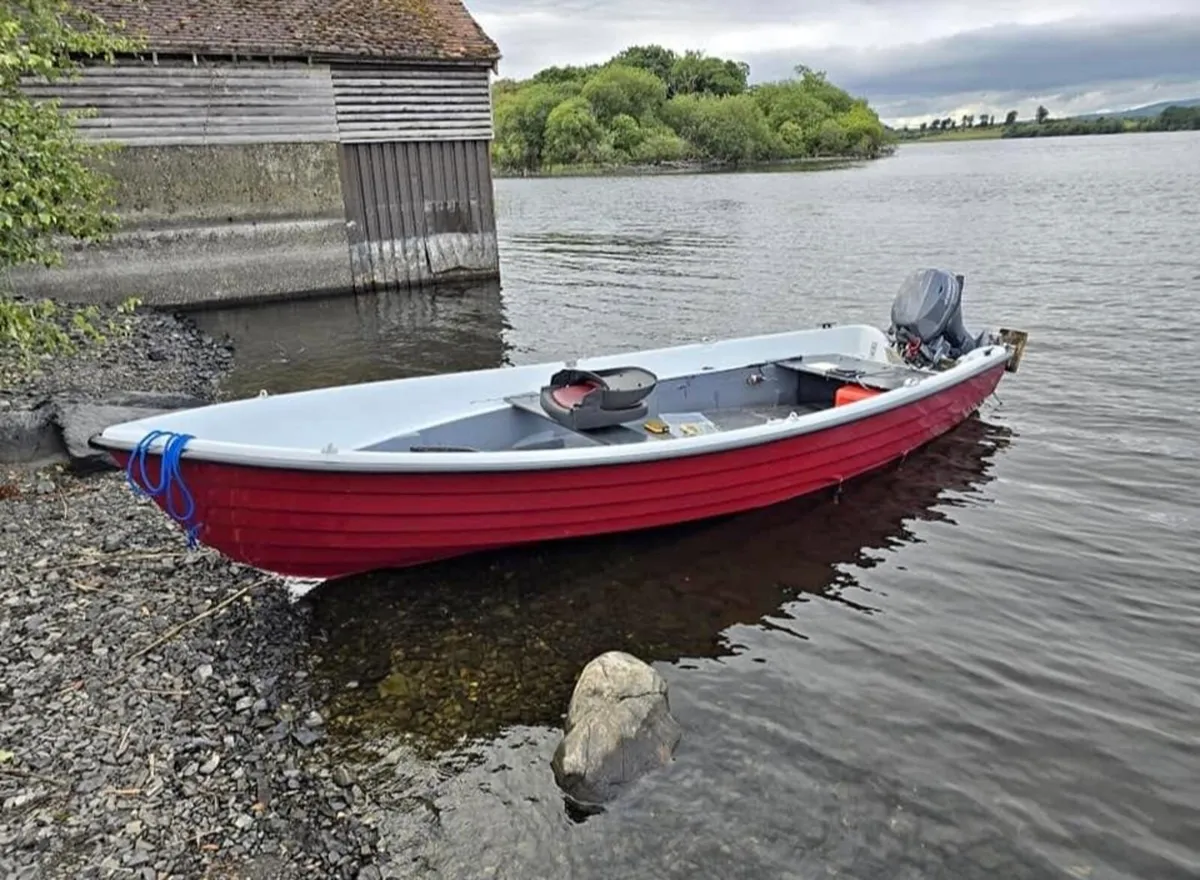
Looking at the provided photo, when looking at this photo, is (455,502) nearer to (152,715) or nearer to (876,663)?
(152,715)

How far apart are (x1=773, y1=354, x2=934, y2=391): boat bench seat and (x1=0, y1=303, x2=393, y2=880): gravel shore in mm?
5309

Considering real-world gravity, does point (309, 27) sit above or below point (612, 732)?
above

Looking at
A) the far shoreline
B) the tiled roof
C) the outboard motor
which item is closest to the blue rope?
the outboard motor

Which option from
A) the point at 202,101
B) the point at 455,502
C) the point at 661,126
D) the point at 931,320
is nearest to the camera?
the point at 455,502

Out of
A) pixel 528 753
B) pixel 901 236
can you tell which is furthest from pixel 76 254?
pixel 901 236

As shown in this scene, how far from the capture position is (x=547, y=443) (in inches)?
277

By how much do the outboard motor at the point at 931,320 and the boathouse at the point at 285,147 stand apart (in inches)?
409

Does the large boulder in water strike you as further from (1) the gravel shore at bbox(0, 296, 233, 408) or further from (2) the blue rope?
(1) the gravel shore at bbox(0, 296, 233, 408)

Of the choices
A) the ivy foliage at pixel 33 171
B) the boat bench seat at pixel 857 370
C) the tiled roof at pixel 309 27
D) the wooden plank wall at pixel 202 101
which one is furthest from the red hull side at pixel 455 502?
the tiled roof at pixel 309 27

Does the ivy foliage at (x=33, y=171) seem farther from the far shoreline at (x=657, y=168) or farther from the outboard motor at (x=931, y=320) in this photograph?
the far shoreline at (x=657, y=168)

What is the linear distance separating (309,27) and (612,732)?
1481 centimetres

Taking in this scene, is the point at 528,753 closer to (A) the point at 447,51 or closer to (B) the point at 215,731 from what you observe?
(B) the point at 215,731

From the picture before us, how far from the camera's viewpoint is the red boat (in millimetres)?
5281

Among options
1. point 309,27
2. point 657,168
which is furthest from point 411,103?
point 657,168
